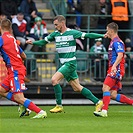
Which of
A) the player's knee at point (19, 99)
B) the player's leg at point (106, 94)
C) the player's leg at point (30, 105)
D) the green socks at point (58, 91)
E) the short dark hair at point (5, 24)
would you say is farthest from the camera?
the green socks at point (58, 91)

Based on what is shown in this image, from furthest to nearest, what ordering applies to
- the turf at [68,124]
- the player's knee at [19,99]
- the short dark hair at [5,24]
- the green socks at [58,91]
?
the green socks at [58,91], the short dark hair at [5,24], the player's knee at [19,99], the turf at [68,124]

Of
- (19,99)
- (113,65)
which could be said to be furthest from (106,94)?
(19,99)

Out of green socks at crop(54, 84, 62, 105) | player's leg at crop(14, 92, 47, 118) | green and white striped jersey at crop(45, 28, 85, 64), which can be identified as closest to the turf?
player's leg at crop(14, 92, 47, 118)

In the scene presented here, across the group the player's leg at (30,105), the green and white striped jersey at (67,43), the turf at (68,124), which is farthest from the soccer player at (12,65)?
the green and white striped jersey at (67,43)

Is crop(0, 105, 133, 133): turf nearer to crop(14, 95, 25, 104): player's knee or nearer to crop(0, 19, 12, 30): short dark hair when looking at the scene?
crop(14, 95, 25, 104): player's knee

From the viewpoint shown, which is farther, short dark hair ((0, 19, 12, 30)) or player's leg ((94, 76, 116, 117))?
player's leg ((94, 76, 116, 117))

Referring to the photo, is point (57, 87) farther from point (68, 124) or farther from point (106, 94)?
point (68, 124)

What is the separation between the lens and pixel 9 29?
1516 cm

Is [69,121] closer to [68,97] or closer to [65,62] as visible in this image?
[65,62]

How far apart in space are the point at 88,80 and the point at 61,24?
771 cm

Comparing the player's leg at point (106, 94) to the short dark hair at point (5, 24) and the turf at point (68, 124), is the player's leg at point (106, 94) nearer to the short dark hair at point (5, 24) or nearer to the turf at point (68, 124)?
the turf at point (68, 124)

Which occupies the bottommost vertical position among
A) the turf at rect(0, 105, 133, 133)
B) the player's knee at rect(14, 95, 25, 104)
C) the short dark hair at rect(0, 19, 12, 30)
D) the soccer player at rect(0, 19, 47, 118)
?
the turf at rect(0, 105, 133, 133)

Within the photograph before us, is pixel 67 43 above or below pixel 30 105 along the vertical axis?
above

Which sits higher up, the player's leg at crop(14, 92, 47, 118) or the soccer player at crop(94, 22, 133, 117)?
the soccer player at crop(94, 22, 133, 117)
